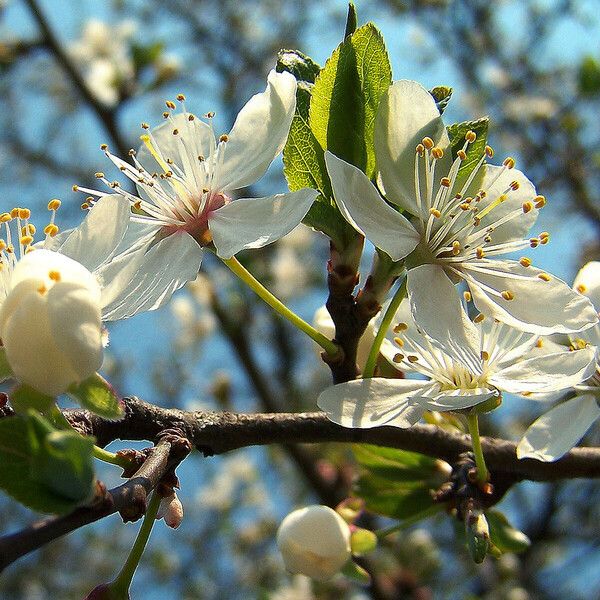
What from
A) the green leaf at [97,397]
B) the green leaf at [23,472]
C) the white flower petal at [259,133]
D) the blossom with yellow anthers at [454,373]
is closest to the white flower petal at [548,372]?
the blossom with yellow anthers at [454,373]

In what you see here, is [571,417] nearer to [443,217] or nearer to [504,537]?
[504,537]

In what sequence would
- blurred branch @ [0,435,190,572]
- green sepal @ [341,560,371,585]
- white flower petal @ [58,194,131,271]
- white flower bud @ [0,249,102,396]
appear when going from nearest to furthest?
blurred branch @ [0,435,190,572] < white flower bud @ [0,249,102,396] < white flower petal @ [58,194,131,271] < green sepal @ [341,560,371,585]

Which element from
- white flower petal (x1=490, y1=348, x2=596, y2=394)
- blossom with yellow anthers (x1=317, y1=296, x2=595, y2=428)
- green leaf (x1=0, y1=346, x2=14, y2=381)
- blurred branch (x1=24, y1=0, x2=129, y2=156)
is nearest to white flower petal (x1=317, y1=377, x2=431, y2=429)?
blossom with yellow anthers (x1=317, y1=296, x2=595, y2=428)

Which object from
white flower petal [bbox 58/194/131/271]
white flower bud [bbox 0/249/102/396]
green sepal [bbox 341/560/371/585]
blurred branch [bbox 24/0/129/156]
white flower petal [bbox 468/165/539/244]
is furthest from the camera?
blurred branch [bbox 24/0/129/156]

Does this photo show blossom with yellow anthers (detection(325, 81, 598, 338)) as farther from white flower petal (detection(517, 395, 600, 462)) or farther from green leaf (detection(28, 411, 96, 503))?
green leaf (detection(28, 411, 96, 503))

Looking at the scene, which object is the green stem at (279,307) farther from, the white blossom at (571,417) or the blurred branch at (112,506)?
the white blossom at (571,417)

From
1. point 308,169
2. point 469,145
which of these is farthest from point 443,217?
point 308,169
